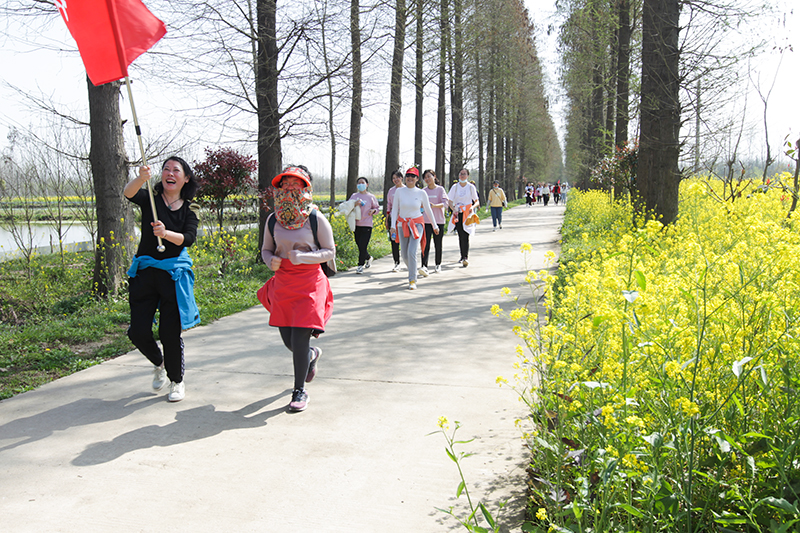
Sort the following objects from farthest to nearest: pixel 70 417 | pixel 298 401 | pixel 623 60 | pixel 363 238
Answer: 1. pixel 623 60
2. pixel 363 238
3. pixel 298 401
4. pixel 70 417

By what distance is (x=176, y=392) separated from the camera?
447 cm

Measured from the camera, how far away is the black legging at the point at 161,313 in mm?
4430

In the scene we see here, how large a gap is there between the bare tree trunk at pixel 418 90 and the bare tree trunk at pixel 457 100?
85.1 inches

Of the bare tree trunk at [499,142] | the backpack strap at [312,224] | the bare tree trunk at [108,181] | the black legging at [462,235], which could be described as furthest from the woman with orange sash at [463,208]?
the bare tree trunk at [499,142]

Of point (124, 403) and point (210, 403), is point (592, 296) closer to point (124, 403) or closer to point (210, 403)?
point (210, 403)

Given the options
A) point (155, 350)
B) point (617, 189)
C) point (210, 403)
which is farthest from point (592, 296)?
point (617, 189)

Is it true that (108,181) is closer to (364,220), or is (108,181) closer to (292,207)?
(364,220)

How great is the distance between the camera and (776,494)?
2219mm

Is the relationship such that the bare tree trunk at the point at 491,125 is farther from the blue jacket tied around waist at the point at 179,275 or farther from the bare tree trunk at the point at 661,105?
the blue jacket tied around waist at the point at 179,275

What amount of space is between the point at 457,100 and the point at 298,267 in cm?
2480

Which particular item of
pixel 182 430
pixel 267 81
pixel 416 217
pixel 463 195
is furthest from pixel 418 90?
pixel 182 430

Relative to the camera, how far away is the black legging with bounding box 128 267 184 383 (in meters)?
4.43

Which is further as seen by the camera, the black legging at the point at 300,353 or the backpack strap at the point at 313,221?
the backpack strap at the point at 313,221

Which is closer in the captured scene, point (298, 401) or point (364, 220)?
point (298, 401)
